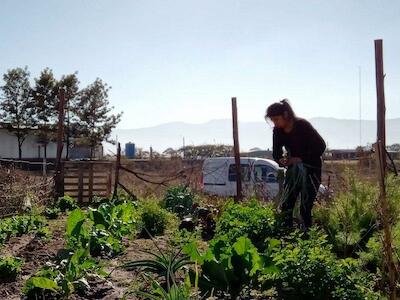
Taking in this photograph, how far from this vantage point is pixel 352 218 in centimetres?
532

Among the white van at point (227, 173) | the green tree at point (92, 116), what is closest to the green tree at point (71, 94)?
the green tree at point (92, 116)

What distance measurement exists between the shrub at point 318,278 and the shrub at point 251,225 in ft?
3.76

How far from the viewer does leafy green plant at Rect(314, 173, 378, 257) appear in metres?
4.99

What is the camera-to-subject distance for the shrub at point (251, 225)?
4.73m

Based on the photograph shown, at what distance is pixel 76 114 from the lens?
33.7 metres

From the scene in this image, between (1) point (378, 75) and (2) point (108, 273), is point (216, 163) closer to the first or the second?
(1) point (378, 75)

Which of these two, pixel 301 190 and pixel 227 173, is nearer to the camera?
pixel 301 190

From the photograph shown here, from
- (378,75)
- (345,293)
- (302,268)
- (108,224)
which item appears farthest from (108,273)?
(378,75)

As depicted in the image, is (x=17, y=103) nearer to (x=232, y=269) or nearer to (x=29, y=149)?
(x=29, y=149)

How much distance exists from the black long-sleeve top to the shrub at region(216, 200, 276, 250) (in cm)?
81

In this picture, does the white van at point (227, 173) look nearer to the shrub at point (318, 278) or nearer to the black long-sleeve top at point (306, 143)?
the black long-sleeve top at point (306, 143)

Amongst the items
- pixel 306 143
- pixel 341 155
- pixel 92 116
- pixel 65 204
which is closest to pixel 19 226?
pixel 65 204

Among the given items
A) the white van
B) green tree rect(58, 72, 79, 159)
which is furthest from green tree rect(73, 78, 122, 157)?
the white van

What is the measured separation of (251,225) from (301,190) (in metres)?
1.05
